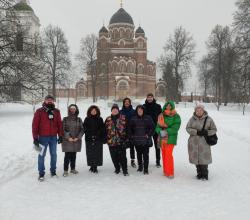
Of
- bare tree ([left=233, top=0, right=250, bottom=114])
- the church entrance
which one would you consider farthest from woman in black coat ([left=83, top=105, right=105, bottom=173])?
the church entrance

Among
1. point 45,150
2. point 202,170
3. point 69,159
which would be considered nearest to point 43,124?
point 45,150

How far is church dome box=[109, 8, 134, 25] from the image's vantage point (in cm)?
6594

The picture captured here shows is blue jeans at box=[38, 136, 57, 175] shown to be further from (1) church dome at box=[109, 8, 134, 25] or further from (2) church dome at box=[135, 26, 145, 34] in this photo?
(2) church dome at box=[135, 26, 145, 34]

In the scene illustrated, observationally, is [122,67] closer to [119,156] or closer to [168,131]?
[119,156]

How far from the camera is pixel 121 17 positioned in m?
66.1

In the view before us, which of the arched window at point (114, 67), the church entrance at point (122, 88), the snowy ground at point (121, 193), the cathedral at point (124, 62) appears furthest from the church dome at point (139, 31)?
the snowy ground at point (121, 193)

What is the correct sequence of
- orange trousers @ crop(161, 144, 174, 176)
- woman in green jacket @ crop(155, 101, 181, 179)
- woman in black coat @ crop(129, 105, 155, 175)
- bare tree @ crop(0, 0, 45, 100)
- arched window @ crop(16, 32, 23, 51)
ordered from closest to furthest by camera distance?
orange trousers @ crop(161, 144, 174, 176) → woman in green jacket @ crop(155, 101, 181, 179) → woman in black coat @ crop(129, 105, 155, 175) → bare tree @ crop(0, 0, 45, 100) → arched window @ crop(16, 32, 23, 51)

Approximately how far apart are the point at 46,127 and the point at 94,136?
1.06 meters

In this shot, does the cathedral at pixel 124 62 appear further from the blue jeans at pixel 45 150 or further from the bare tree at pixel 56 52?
the blue jeans at pixel 45 150

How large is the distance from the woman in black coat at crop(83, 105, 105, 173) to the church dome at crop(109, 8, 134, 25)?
61.0 meters

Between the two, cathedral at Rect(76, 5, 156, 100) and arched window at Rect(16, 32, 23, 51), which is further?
cathedral at Rect(76, 5, 156, 100)

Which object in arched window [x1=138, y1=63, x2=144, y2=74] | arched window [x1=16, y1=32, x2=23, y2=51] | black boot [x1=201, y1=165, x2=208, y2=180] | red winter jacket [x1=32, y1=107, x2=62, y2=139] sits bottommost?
black boot [x1=201, y1=165, x2=208, y2=180]

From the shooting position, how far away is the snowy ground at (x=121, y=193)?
16.0 ft

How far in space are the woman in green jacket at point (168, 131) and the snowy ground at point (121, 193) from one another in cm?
40
